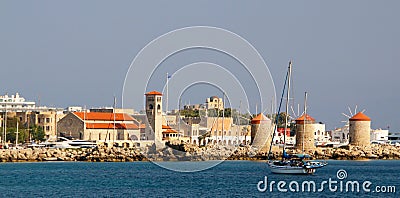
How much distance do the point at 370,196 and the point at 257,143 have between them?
35939 millimetres

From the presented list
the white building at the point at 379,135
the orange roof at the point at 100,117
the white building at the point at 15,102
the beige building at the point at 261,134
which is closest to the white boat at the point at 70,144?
the orange roof at the point at 100,117

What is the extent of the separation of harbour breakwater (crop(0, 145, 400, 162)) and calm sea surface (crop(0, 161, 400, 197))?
616 cm

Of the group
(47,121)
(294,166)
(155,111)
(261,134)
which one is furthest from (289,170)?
(47,121)

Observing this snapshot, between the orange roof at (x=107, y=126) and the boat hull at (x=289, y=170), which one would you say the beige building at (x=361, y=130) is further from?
the boat hull at (x=289, y=170)

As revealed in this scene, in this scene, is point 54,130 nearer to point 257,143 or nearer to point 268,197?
point 257,143

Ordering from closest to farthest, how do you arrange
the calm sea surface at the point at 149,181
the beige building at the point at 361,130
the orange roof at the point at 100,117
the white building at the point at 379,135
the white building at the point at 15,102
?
the calm sea surface at the point at 149,181, the beige building at the point at 361,130, the orange roof at the point at 100,117, the white building at the point at 379,135, the white building at the point at 15,102

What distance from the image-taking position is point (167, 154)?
73188mm

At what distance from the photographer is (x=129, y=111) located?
10712cm

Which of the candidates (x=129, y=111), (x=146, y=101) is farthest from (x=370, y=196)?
(x=129, y=111)

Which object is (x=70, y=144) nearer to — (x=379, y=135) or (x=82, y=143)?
(x=82, y=143)

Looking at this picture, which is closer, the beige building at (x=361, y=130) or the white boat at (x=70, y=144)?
the beige building at (x=361, y=130)

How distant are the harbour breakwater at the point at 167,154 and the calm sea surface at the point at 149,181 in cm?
616

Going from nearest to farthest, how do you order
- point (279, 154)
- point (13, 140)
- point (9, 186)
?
point (9, 186) < point (279, 154) < point (13, 140)

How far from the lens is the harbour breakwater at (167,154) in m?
69.2
